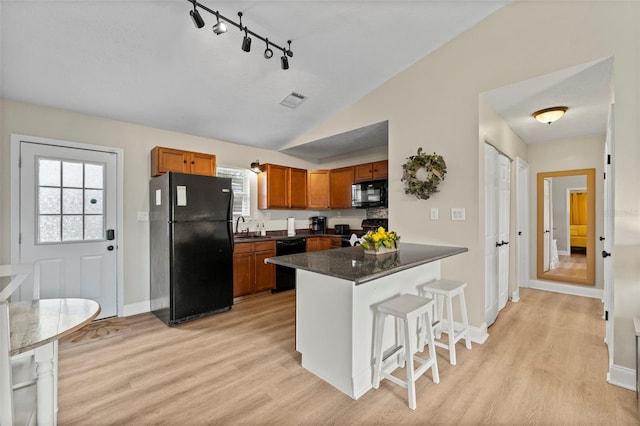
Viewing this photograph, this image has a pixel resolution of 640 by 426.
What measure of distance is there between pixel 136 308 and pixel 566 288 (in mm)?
6118

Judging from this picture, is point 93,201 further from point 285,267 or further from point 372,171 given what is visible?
point 372,171

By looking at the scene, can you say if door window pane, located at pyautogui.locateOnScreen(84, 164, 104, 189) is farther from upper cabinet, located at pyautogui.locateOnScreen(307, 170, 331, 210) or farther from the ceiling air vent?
upper cabinet, located at pyautogui.locateOnScreen(307, 170, 331, 210)

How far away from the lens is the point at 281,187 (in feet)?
16.6

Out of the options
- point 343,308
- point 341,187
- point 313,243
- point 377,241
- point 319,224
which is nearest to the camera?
point 343,308

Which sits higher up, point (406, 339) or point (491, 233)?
point (491, 233)

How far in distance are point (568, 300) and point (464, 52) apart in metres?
3.68

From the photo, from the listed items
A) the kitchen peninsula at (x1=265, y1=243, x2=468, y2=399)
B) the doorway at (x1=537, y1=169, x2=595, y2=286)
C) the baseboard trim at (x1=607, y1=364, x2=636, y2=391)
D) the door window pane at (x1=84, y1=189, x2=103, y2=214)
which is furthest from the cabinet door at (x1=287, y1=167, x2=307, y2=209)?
the baseboard trim at (x1=607, y1=364, x2=636, y2=391)

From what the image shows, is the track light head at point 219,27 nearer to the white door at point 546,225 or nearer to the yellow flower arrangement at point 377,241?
the yellow flower arrangement at point 377,241

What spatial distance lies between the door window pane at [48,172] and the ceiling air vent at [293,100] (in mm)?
2619

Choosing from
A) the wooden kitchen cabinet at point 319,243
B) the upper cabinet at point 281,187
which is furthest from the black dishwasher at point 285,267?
the upper cabinet at point 281,187

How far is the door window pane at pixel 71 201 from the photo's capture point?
128 inches

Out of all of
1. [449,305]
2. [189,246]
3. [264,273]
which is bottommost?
[264,273]

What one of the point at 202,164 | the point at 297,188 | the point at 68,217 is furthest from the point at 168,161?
the point at 297,188

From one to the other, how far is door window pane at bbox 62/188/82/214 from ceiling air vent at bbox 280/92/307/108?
8.54ft
